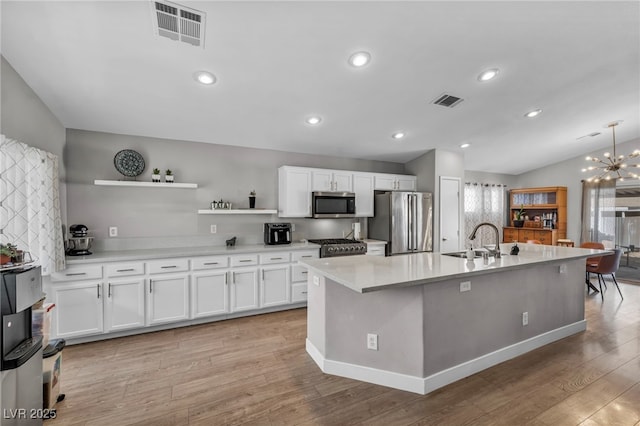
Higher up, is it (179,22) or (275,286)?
(179,22)

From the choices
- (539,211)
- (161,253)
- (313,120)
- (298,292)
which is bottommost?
(298,292)

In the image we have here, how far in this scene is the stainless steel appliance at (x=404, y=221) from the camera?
456 centimetres

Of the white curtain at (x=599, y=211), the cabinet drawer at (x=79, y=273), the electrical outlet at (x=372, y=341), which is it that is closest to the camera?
the electrical outlet at (x=372, y=341)

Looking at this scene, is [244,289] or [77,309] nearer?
[77,309]

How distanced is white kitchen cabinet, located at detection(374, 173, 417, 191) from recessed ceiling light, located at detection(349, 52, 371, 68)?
247 cm

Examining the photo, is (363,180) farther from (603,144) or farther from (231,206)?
(603,144)

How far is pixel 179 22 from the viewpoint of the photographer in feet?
6.41

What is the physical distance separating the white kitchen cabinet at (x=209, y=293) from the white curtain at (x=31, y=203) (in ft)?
4.15

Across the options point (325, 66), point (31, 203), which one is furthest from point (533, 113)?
point (31, 203)

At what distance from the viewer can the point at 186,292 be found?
3.28m

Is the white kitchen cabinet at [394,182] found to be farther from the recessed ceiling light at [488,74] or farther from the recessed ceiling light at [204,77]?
the recessed ceiling light at [204,77]

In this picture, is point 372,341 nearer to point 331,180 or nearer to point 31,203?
point 331,180

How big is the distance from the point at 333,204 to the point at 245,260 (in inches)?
63.2

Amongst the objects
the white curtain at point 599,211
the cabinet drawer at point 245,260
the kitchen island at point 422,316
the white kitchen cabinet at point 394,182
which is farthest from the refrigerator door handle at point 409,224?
the white curtain at point 599,211
